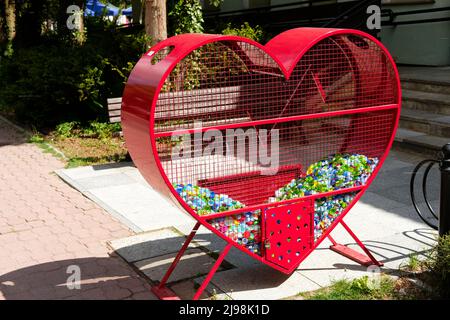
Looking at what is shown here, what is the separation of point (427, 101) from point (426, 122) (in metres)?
0.65

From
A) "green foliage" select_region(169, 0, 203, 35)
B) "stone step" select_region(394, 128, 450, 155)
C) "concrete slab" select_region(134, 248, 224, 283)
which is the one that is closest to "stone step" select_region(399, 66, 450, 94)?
"stone step" select_region(394, 128, 450, 155)

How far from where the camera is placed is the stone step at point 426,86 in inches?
382

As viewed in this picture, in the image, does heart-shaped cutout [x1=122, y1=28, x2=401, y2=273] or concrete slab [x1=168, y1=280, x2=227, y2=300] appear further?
concrete slab [x1=168, y1=280, x2=227, y2=300]

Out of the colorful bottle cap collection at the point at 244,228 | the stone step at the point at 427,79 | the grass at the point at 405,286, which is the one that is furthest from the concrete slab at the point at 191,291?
the stone step at the point at 427,79

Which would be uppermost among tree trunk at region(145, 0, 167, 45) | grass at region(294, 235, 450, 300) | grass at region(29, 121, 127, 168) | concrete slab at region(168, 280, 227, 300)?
tree trunk at region(145, 0, 167, 45)

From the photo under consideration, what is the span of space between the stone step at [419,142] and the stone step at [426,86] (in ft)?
3.48

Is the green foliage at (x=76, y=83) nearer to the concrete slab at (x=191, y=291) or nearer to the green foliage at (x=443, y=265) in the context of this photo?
the concrete slab at (x=191, y=291)

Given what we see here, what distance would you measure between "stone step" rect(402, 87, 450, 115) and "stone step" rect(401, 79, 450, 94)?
0.23ft

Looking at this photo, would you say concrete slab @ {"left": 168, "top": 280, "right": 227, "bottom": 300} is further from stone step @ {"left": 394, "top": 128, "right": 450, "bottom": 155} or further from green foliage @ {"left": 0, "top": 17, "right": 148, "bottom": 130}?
green foliage @ {"left": 0, "top": 17, "right": 148, "bottom": 130}

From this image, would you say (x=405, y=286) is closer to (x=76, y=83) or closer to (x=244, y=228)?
(x=244, y=228)

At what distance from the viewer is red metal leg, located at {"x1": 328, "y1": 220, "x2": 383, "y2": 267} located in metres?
4.93

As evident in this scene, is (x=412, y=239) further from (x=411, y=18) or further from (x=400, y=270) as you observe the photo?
(x=411, y=18)

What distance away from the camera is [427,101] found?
9.58 meters
